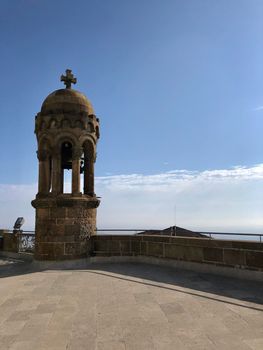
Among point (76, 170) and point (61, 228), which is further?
point (76, 170)

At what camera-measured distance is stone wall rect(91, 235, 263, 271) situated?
7523 millimetres

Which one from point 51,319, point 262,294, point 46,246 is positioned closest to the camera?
point 51,319

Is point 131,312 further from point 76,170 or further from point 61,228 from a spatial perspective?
point 76,170

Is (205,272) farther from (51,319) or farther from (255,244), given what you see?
(51,319)

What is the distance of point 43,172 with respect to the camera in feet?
34.1

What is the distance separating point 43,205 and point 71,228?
3.89 feet

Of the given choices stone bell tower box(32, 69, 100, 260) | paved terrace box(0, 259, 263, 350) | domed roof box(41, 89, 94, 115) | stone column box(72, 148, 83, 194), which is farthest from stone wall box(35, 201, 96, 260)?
domed roof box(41, 89, 94, 115)

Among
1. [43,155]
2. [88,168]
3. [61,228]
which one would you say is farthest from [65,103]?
[61,228]

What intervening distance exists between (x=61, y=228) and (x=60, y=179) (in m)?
1.67

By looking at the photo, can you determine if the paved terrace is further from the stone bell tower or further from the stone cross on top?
the stone cross on top

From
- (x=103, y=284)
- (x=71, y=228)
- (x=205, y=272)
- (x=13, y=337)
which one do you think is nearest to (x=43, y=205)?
(x=71, y=228)

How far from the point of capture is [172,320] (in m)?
4.59

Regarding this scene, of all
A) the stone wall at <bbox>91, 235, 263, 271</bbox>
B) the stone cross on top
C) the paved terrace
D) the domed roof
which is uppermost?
the stone cross on top

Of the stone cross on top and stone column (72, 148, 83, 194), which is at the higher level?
the stone cross on top
